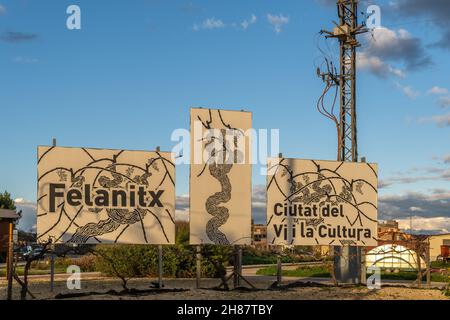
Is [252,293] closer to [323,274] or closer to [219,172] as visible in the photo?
[219,172]

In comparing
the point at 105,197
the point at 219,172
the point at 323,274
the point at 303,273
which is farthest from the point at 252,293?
the point at 303,273

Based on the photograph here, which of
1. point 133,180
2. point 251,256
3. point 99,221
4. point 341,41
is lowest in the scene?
point 251,256

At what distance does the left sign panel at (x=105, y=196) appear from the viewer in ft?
65.1

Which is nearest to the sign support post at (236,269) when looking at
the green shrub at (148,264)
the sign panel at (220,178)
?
the sign panel at (220,178)

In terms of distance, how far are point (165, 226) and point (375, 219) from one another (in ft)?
26.8

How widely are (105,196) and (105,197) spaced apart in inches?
1.3

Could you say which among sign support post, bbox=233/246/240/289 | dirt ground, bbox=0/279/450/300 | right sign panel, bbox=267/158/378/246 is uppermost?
right sign panel, bbox=267/158/378/246

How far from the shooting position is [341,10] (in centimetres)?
2806

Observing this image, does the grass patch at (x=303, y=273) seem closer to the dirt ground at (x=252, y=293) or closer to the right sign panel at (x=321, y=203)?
the right sign panel at (x=321, y=203)

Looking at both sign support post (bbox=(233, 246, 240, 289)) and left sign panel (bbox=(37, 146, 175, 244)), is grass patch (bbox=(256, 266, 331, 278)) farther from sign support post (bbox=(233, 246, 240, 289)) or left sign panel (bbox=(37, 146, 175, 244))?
left sign panel (bbox=(37, 146, 175, 244))

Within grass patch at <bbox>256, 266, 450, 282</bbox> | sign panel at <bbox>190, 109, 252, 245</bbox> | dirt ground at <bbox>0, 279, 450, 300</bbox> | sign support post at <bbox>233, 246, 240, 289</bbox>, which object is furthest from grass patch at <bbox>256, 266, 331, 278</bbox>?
sign panel at <bbox>190, 109, 252, 245</bbox>

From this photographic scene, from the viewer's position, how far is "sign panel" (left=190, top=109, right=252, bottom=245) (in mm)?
21219

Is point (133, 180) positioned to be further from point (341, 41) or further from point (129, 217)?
point (341, 41)
